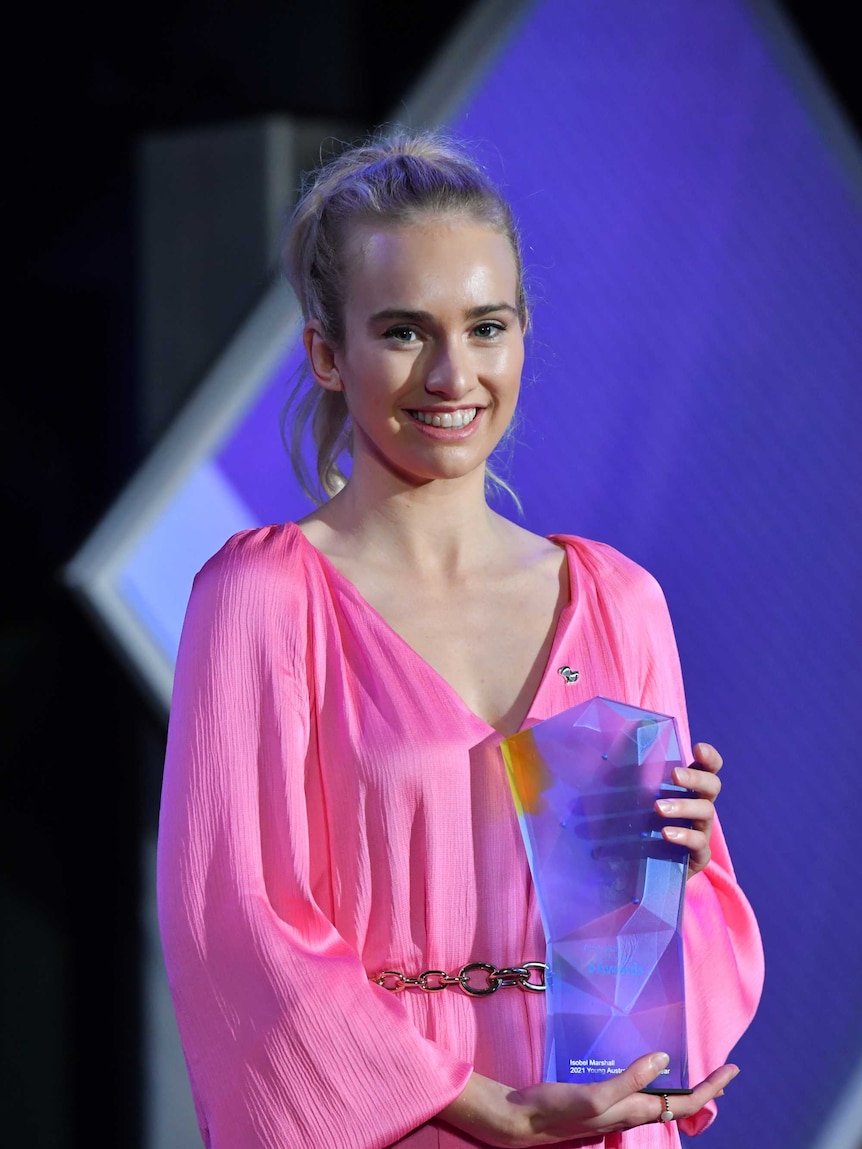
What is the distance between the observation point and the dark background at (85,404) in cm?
220

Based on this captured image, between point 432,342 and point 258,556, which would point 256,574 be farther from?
point 432,342

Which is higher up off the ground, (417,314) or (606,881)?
(417,314)

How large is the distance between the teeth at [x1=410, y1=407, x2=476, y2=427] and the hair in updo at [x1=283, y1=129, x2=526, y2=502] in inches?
4.7

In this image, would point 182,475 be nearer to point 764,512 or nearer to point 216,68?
point 216,68

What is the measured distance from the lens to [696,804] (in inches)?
50.0

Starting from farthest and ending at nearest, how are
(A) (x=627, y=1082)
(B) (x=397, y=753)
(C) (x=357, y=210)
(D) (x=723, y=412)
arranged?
→ (D) (x=723, y=412)
(C) (x=357, y=210)
(B) (x=397, y=753)
(A) (x=627, y=1082)

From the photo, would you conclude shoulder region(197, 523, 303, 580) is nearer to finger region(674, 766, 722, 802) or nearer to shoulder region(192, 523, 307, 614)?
shoulder region(192, 523, 307, 614)

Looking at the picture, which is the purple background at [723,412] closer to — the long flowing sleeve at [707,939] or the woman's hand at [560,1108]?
the long flowing sleeve at [707,939]

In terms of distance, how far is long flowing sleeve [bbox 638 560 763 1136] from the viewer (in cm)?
145

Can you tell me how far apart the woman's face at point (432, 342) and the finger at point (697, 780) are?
0.35m

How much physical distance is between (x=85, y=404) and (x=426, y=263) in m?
1.00

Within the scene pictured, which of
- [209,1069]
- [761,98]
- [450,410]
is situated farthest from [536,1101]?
[761,98]

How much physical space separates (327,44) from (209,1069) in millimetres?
1503

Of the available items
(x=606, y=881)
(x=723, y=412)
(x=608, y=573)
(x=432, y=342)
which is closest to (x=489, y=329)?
(x=432, y=342)
